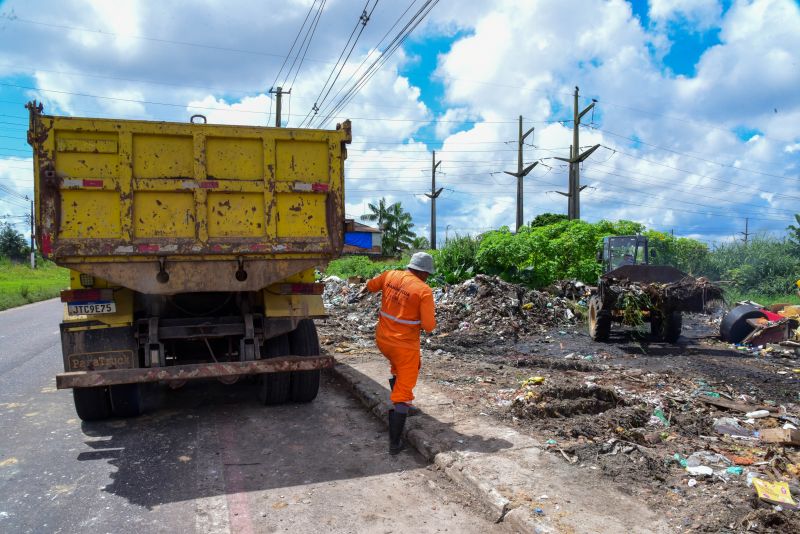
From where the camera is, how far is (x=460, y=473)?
401 centimetres

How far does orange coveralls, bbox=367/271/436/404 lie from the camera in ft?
15.3

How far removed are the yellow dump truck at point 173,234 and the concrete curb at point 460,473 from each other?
0.91 metres

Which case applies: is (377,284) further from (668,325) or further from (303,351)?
(668,325)

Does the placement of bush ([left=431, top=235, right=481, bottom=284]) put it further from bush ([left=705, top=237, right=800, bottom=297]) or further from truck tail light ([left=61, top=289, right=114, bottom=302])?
truck tail light ([left=61, top=289, right=114, bottom=302])

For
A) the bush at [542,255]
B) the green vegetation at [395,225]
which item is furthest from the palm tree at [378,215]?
the bush at [542,255]

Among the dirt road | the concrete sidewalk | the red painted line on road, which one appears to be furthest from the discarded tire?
the red painted line on road

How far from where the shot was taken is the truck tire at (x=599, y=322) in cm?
1078

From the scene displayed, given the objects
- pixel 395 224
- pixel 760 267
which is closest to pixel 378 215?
pixel 395 224

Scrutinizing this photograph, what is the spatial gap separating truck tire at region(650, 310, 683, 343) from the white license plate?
9.58 meters

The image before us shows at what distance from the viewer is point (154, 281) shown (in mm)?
4805

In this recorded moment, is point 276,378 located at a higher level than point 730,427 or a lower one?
higher

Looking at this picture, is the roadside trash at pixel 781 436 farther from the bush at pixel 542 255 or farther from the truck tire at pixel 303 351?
the bush at pixel 542 255

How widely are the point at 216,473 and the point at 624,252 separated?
1130 cm

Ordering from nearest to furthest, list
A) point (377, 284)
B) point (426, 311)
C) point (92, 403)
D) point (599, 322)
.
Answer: point (426, 311) < point (377, 284) < point (92, 403) < point (599, 322)
